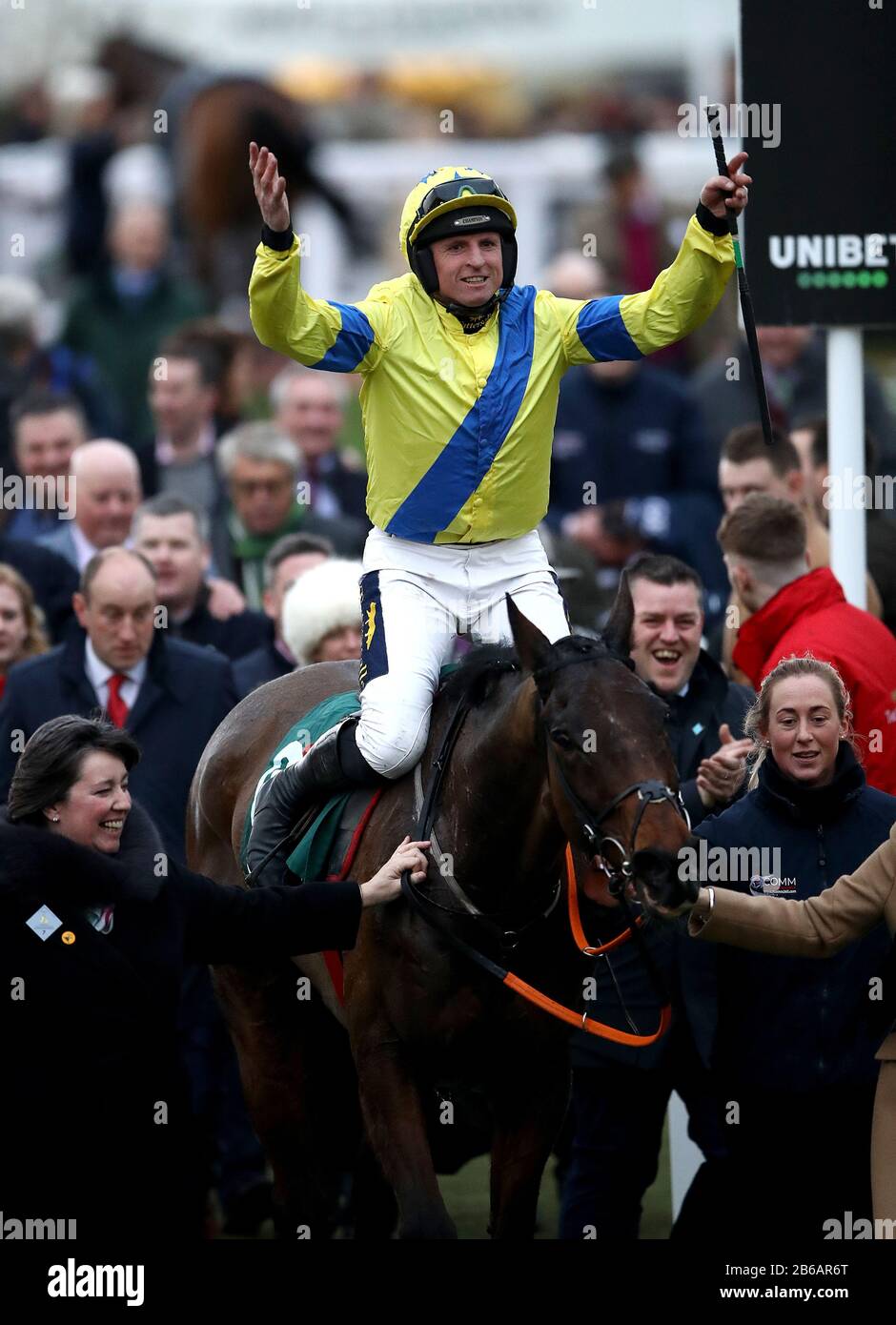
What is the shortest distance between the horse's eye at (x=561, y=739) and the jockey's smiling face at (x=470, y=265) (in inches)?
49.0

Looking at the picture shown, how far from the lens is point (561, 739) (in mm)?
5402

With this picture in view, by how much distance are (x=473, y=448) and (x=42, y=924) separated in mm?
1656

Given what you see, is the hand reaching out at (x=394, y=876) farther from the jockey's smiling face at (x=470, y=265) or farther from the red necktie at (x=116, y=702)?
the red necktie at (x=116, y=702)

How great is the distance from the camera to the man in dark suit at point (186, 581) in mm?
9078

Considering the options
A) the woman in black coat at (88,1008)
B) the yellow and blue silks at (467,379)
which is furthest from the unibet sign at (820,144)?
the woman in black coat at (88,1008)

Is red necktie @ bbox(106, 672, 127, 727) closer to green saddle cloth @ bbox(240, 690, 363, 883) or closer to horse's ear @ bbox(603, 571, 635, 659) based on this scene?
green saddle cloth @ bbox(240, 690, 363, 883)

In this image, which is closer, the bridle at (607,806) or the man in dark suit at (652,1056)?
the bridle at (607,806)

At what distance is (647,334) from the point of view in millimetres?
6035

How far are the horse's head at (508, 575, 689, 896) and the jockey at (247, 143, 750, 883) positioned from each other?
511mm

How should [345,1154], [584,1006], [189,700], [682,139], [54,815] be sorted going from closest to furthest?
[54,815] < [584,1006] < [345,1154] < [189,700] < [682,139]

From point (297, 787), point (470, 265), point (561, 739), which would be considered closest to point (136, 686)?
point (297, 787)
